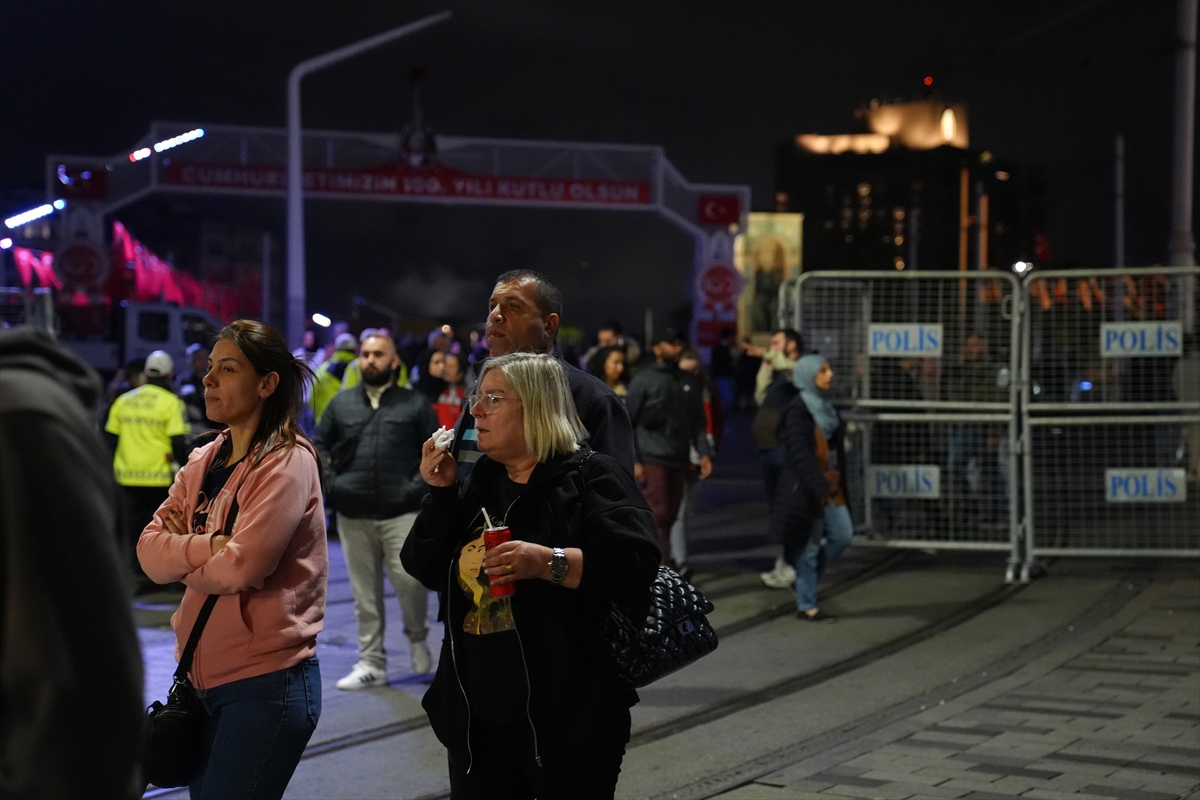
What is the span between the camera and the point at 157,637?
30.9 feet

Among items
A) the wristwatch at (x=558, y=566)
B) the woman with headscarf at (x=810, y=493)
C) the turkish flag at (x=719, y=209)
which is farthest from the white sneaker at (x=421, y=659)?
the turkish flag at (x=719, y=209)

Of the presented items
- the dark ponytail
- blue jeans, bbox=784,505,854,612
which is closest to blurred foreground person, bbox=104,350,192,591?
blue jeans, bbox=784,505,854,612

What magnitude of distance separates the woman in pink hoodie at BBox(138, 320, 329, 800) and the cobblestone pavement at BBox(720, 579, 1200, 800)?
2749 mm

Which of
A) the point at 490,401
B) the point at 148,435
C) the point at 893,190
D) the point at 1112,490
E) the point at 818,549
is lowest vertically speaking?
the point at 818,549

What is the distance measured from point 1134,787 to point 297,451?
13.0 ft

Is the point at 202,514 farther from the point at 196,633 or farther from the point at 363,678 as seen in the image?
the point at 363,678

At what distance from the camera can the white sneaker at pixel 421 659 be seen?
842cm

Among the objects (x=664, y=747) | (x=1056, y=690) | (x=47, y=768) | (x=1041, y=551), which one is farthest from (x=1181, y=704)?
(x=47, y=768)

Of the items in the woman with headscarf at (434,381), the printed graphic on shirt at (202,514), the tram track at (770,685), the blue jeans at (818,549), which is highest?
the woman with headscarf at (434,381)

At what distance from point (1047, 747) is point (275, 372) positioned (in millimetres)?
4340

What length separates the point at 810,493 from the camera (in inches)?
395

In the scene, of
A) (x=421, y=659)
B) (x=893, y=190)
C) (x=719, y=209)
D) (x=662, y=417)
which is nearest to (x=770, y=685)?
(x=421, y=659)

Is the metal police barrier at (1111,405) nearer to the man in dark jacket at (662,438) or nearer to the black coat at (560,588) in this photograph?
the man in dark jacket at (662,438)

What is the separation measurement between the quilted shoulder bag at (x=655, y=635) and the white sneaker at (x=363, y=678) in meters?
4.62
